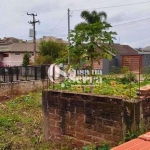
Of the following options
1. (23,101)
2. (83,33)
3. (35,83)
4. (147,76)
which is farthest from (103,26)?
(35,83)

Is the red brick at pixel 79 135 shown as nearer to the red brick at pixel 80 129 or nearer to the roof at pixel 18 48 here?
the red brick at pixel 80 129

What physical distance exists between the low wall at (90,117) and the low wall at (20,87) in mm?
8446

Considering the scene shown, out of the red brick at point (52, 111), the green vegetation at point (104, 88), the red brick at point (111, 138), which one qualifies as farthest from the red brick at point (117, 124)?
the red brick at point (52, 111)

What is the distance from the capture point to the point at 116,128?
4.45 metres

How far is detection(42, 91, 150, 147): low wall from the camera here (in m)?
4.35

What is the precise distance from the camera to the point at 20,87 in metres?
14.9

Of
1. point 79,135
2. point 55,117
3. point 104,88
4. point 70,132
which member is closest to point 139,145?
point 79,135

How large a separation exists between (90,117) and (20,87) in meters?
10.6

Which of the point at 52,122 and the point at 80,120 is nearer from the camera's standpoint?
the point at 80,120

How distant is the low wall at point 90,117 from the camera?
14.3 feet

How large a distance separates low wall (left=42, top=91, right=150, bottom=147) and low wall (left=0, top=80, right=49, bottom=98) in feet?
27.7

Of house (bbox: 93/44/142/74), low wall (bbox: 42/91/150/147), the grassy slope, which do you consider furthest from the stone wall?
house (bbox: 93/44/142/74)

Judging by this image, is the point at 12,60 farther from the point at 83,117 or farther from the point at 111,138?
the point at 111,138

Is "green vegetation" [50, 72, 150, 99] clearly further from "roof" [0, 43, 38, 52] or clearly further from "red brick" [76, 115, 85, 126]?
"roof" [0, 43, 38, 52]
